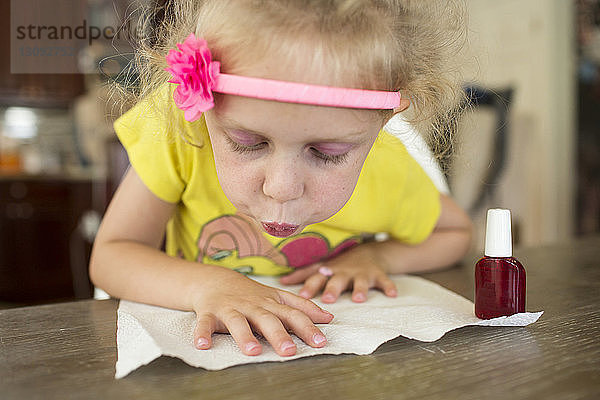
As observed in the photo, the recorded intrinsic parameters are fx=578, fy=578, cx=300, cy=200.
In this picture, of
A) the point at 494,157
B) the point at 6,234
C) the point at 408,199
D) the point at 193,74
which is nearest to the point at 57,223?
the point at 6,234

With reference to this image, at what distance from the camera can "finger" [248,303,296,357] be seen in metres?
0.48

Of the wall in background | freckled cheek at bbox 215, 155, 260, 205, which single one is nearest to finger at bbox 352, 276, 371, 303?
freckled cheek at bbox 215, 155, 260, 205

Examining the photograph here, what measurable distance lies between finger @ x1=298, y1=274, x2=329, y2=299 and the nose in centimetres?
23

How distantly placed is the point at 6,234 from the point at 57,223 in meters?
0.25

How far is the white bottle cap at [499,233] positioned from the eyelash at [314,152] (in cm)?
17

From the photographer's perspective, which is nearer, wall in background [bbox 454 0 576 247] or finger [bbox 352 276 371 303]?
finger [bbox 352 276 371 303]

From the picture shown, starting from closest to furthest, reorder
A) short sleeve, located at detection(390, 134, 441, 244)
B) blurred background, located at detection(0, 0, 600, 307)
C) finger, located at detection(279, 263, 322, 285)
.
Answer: finger, located at detection(279, 263, 322, 285) → short sleeve, located at detection(390, 134, 441, 244) → blurred background, located at detection(0, 0, 600, 307)

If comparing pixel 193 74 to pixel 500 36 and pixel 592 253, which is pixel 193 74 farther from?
pixel 500 36

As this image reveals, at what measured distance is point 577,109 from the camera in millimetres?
2895

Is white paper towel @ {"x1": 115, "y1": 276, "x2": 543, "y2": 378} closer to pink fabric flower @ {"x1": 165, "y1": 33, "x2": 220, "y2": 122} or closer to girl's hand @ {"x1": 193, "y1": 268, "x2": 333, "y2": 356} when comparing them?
girl's hand @ {"x1": 193, "y1": 268, "x2": 333, "y2": 356}

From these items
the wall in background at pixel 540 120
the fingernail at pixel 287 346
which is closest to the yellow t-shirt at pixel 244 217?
the fingernail at pixel 287 346

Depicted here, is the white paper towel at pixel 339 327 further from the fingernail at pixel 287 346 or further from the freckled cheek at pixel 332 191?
the freckled cheek at pixel 332 191

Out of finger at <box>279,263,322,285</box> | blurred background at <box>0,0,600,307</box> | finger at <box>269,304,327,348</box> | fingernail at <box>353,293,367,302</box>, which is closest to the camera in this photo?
finger at <box>269,304,327,348</box>

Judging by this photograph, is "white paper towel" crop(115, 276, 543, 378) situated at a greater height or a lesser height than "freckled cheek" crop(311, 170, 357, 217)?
lesser
